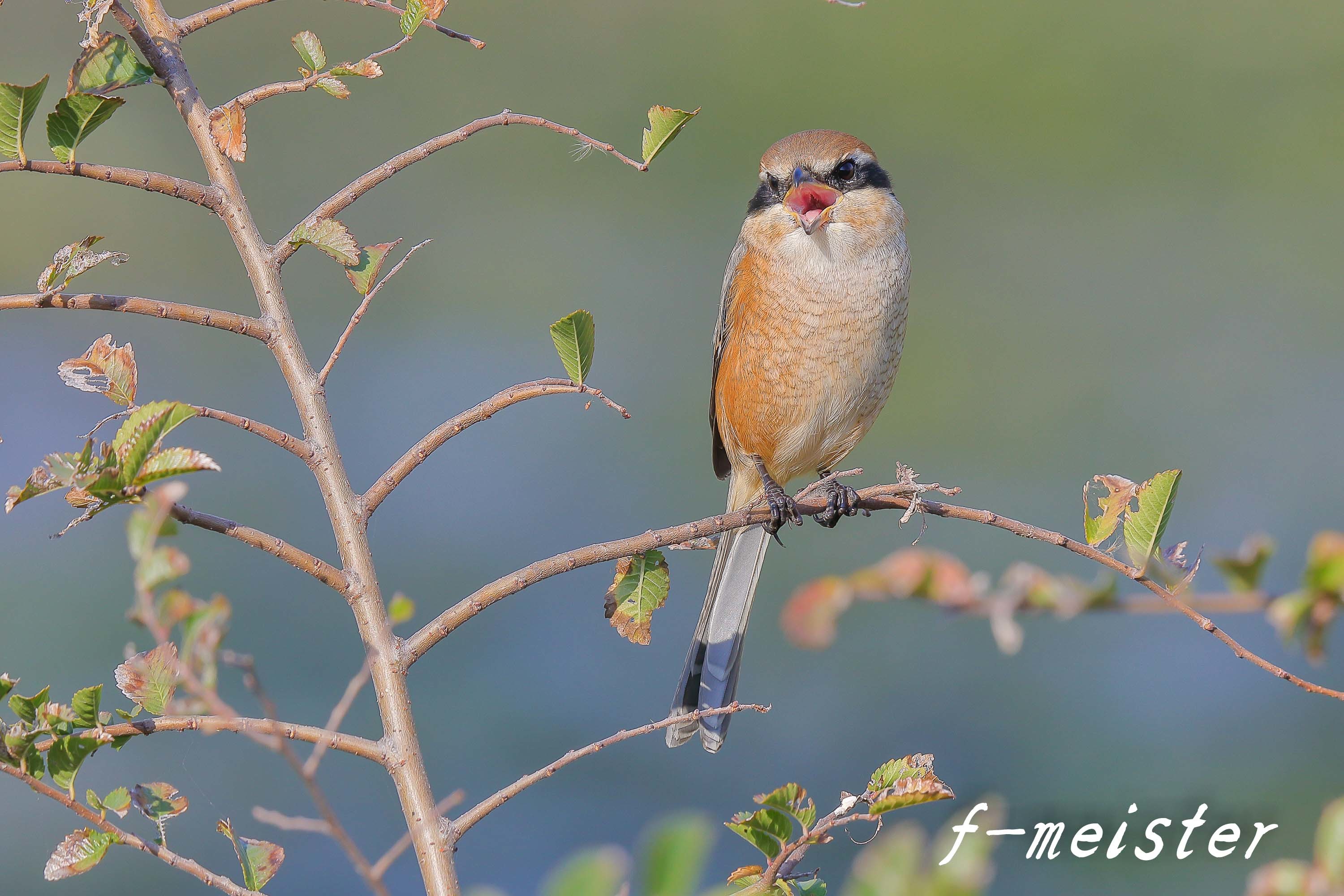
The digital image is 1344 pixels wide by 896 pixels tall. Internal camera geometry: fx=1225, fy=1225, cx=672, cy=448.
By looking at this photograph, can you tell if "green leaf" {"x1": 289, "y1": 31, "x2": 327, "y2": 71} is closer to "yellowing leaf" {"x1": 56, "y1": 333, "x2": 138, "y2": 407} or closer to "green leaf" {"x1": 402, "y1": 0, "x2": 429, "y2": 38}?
"green leaf" {"x1": 402, "y1": 0, "x2": 429, "y2": 38}

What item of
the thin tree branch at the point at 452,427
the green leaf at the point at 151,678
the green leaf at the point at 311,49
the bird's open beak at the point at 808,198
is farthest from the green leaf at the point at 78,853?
the bird's open beak at the point at 808,198

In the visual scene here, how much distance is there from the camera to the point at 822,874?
5.30m

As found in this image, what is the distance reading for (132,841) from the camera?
1.05 meters

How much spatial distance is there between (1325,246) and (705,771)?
238 inches

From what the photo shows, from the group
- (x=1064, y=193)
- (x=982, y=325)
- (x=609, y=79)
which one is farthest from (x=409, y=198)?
(x=1064, y=193)

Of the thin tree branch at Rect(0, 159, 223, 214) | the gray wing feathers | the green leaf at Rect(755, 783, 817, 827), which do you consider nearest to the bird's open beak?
the gray wing feathers

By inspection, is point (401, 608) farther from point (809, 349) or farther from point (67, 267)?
point (809, 349)

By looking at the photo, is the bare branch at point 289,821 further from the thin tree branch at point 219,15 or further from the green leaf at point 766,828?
the thin tree branch at point 219,15

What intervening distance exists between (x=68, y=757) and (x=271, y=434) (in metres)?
0.33

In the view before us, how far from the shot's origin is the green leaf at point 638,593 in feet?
4.79

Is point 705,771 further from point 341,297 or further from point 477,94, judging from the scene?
point 477,94

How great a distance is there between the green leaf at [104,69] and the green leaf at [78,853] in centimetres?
68

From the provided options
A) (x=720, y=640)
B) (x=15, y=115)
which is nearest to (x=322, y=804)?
(x=15, y=115)

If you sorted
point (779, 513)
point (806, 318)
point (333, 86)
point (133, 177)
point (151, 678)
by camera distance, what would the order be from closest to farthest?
1. point (151, 678)
2. point (133, 177)
3. point (333, 86)
4. point (779, 513)
5. point (806, 318)
